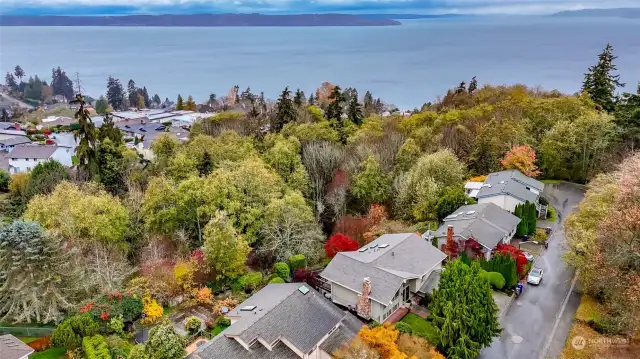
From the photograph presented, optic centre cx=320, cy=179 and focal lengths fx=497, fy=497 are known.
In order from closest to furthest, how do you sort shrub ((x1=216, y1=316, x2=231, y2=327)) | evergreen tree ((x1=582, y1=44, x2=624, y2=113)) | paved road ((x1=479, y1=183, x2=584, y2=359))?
1. paved road ((x1=479, y1=183, x2=584, y2=359))
2. shrub ((x1=216, y1=316, x2=231, y2=327))
3. evergreen tree ((x1=582, y1=44, x2=624, y2=113))

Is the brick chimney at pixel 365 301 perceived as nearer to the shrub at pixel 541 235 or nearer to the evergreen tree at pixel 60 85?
the shrub at pixel 541 235

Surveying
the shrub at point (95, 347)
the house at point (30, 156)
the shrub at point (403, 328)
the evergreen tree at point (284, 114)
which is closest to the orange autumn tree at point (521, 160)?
the shrub at point (403, 328)

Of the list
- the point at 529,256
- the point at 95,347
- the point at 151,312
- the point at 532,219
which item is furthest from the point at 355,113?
the point at 95,347

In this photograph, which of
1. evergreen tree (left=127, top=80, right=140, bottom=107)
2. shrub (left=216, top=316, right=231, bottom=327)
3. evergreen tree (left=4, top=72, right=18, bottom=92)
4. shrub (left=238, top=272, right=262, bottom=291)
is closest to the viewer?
shrub (left=216, top=316, right=231, bottom=327)

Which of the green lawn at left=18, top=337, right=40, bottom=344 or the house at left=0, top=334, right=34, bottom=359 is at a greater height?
the house at left=0, top=334, right=34, bottom=359

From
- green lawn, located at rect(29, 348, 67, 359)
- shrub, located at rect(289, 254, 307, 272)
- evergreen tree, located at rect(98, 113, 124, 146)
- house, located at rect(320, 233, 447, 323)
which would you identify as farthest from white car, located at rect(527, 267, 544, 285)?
evergreen tree, located at rect(98, 113, 124, 146)

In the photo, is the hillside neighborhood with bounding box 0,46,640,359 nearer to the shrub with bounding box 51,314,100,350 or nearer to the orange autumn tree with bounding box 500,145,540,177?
the shrub with bounding box 51,314,100,350
